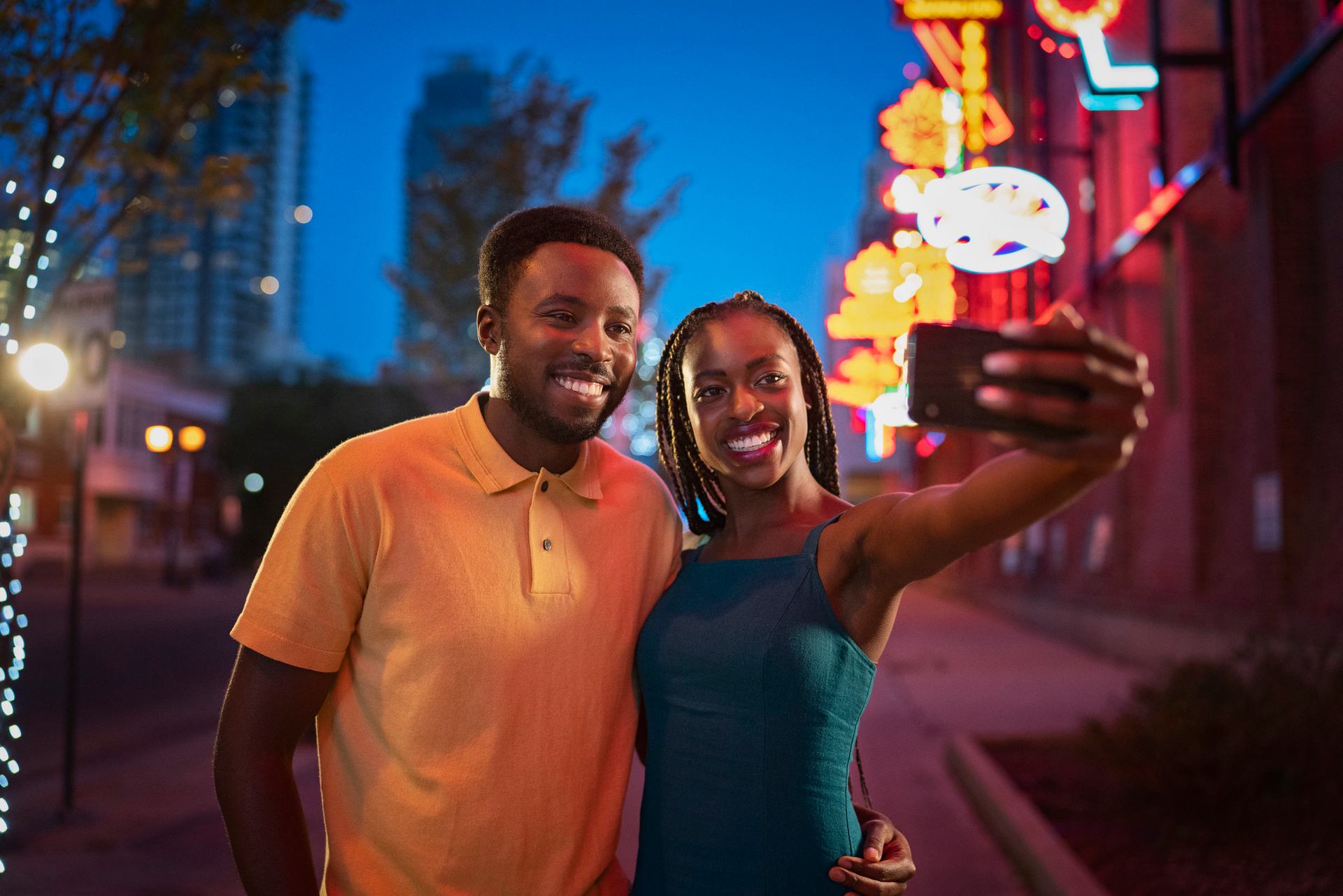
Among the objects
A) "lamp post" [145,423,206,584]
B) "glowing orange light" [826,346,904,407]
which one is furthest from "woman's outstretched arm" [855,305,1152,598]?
"glowing orange light" [826,346,904,407]

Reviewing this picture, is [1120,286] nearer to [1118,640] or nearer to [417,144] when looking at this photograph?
[1118,640]

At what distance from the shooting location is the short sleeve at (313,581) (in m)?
2.20

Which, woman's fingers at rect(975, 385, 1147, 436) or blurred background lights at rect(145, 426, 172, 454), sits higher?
blurred background lights at rect(145, 426, 172, 454)

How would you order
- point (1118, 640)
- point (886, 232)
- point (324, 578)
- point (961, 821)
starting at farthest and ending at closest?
1. point (886, 232)
2. point (1118, 640)
3. point (961, 821)
4. point (324, 578)

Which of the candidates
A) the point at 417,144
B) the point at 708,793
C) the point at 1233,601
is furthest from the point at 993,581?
the point at 417,144

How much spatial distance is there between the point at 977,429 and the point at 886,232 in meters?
40.1

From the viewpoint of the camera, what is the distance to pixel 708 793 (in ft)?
8.13

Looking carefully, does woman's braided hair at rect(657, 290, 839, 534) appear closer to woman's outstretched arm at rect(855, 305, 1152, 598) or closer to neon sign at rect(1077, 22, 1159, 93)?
woman's outstretched arm at rect(855, 305, 1152, 598)

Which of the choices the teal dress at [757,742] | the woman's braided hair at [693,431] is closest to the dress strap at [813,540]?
the teal dress at [757,742]

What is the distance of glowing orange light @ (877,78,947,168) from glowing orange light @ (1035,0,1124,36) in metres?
8.20

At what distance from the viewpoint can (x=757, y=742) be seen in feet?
7.99

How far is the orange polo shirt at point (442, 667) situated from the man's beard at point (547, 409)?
0.51ft

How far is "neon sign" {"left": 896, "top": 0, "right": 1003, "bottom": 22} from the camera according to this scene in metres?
17.9

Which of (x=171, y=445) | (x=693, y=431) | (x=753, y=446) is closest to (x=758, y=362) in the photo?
(x=753, y=446)
